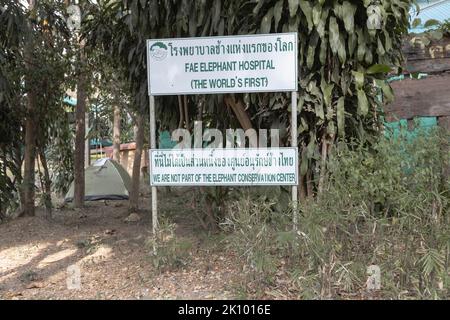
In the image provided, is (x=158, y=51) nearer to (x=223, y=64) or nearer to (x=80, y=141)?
(x=223, y=64)

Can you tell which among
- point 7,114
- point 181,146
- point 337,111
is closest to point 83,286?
point 181,146

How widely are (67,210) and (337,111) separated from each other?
5.71m

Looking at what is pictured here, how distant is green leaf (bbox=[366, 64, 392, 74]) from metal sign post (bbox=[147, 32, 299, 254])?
3.11 feet

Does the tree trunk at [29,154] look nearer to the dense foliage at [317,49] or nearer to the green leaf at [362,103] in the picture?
the dense foliage at [317,49]

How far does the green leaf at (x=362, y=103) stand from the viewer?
5211 millimetres

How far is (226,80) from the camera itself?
200 inches

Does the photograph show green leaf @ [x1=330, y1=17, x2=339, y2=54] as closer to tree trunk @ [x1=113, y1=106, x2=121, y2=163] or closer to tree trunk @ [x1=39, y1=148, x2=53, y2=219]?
tree trunk @ [x1=39, y1=148, x2=53, y2=219]

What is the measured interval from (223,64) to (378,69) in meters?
1.61

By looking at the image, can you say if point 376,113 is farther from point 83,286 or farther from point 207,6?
point 83,286

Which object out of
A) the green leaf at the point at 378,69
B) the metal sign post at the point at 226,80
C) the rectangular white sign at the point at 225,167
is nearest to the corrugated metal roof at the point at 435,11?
the green leaf at the point at 378,69

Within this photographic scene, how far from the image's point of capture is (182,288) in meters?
4.63

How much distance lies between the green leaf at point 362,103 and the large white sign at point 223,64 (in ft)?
2.50

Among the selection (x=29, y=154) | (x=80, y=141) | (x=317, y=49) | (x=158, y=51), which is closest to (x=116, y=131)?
(x=80, y=141)

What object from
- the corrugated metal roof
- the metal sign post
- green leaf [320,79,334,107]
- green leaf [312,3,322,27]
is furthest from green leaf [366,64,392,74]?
the corrugated metal roof
